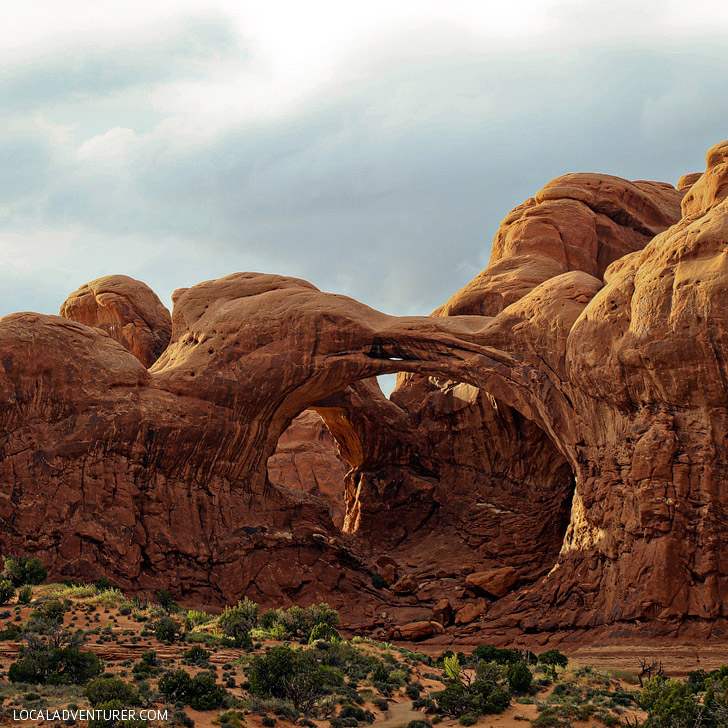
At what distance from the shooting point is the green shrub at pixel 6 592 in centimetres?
2545

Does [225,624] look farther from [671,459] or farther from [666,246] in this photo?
[666,246]

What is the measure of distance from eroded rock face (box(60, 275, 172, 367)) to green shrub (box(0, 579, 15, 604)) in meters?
17.6

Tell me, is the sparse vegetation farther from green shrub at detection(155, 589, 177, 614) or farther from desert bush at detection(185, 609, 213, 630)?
green shrub at detection(155, 589, 177, 614)

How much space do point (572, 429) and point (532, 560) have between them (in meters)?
7.88

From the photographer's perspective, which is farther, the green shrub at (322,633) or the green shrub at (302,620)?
the green shrub at (302,620)

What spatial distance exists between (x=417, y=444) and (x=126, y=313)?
14222mm

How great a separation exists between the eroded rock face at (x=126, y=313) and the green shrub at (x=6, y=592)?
17601mm

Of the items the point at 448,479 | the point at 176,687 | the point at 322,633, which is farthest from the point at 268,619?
the point at 448,479

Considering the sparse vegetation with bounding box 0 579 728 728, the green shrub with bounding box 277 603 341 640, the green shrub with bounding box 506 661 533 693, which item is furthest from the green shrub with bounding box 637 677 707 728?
the green shrub with bounding box 277 603 341 640

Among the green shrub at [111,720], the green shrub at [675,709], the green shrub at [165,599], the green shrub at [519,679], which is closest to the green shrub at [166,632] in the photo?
the green shrub at [165,599]

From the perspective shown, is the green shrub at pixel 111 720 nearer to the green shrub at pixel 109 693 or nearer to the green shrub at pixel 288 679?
the green shrub at pixel 109 693

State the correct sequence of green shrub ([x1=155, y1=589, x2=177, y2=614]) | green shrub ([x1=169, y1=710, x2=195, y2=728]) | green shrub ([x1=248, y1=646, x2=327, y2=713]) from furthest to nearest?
green shrub ([x1=155, y1=589, x2=177, y2=614]) < green shrub ([x1=248, y1=646, x2=327, y2=713]) < green shrub ([x1=169, y1=710, x2=195, y2=728])

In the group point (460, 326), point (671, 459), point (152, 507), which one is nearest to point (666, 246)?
point (671, 459)

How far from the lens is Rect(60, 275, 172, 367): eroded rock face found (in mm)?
42719
